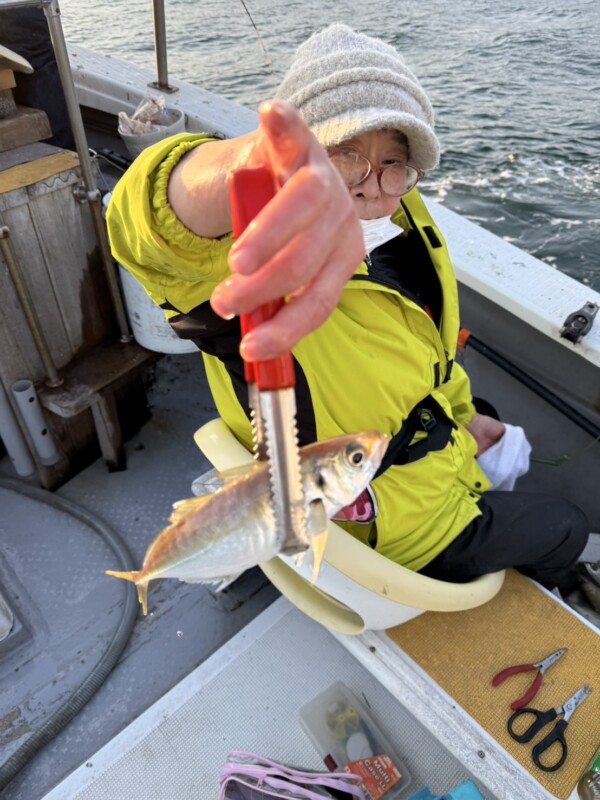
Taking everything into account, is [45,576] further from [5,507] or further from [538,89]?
[538,89]

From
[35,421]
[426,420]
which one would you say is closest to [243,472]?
[426,420]

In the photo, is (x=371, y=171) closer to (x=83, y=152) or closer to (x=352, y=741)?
(x=83, y=152)

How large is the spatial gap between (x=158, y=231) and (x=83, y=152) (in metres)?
1.57

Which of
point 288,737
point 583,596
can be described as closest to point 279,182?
point 288,737

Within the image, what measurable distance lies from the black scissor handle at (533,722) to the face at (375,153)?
155 cm

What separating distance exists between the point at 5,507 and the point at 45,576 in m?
0.47

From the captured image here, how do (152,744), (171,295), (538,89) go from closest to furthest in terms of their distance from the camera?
1. (171,295)
2. (152,744)
3. (538,89)

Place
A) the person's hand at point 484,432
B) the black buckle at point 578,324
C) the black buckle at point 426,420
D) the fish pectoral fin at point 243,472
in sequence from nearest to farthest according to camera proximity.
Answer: the fish pectoral fin at point 243,472, the black buckle at point 426,420, the black buckle at point 578,324, the person's hand at point 484,432

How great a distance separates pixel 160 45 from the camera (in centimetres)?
346

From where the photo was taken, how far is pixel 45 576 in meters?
2.63

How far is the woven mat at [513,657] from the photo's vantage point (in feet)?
5.53

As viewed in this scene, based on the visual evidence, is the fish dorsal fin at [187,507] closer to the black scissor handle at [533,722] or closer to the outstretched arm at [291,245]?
the outstretched arm at [291,245]

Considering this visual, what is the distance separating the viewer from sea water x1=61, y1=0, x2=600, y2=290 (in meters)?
6.82

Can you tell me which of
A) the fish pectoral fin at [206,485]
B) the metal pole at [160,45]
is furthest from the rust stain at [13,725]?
the metal pole at [160,45]
